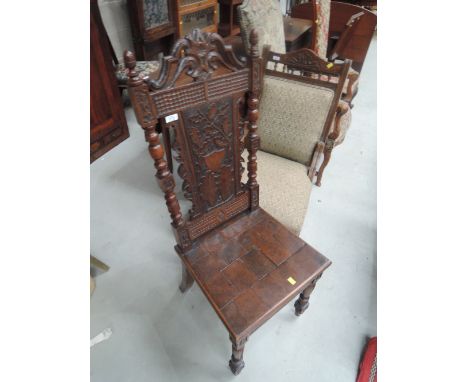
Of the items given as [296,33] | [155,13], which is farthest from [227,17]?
[155,13]

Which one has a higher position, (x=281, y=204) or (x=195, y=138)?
(x=195, y=138)

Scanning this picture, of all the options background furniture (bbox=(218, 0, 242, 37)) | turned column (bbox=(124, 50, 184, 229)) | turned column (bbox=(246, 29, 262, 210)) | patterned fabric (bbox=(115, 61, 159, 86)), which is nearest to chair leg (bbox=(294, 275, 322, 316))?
turned column (bbox=(246, 29, 262, 210))

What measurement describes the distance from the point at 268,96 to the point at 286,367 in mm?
1286

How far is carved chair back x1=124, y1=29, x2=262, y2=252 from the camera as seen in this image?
697 mm

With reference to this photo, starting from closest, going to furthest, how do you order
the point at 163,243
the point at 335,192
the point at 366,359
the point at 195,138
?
the point at 195,138 < the point at 366,359 < the point at 163,243 < the point at 335,192

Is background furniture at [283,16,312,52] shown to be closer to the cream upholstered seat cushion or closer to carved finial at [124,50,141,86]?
the cream upholstered seat cushion

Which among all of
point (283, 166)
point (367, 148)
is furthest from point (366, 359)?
point (367, 148)

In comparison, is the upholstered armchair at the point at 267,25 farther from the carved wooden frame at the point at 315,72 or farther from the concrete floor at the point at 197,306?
the concrete floor at the point at 197,306

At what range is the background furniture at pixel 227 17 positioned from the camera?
10.5 ft

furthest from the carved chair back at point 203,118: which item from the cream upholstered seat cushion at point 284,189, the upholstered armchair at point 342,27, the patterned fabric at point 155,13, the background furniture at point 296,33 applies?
the background furniture at point 296,33

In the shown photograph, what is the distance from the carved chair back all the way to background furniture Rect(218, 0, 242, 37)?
9.51ft

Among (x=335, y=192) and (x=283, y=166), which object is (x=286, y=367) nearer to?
(x=283, y=166)

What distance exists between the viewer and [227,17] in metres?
3.29

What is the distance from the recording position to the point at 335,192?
1926mm
